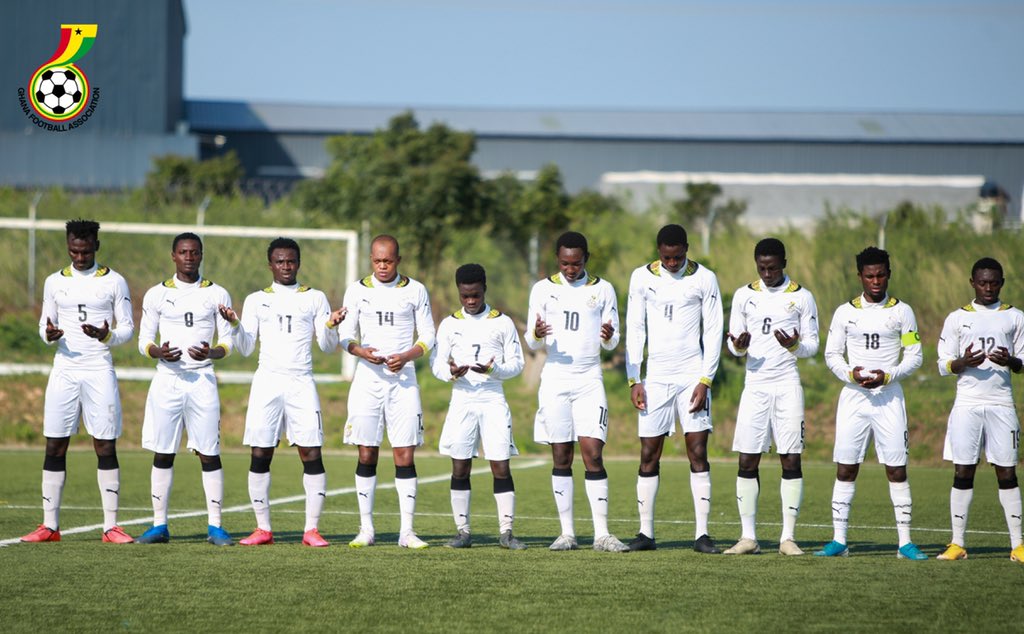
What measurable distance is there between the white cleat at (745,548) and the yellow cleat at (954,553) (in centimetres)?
138

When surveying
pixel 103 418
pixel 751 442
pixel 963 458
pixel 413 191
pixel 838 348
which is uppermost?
pixel 413 191

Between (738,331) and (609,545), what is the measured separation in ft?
6.57

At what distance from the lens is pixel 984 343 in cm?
A: 959

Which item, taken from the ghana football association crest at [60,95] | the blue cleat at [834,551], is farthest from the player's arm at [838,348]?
the ghana football association crest at [60,95]

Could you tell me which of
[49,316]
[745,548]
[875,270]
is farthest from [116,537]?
[875,270]

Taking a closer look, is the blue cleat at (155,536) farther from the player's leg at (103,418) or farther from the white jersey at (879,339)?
the white jersey at (879,339)

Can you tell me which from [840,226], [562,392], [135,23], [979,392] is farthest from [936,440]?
[135,23]

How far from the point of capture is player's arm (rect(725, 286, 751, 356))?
962cm

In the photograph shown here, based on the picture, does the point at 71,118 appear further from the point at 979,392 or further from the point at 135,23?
the point at 135,23

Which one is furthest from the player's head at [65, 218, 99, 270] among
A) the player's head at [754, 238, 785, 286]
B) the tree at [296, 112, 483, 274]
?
the tree at [296, 112, 483, 274]

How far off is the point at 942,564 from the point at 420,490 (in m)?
7.14

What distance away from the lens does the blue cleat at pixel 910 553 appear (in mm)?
9281

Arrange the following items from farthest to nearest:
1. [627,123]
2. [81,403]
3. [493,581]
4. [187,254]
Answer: [627,123], [81,403], [187,254], [493,581]

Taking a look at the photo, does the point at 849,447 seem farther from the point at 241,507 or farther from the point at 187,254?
the point at 241,507
